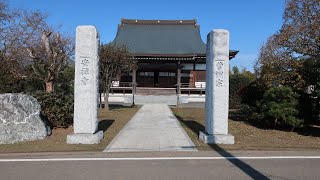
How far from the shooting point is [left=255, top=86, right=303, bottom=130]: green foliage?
14.2 m

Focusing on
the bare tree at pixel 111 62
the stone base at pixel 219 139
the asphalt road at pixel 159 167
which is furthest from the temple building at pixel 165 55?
the asphalt road at pixel 159 167

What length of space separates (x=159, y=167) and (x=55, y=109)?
6.87m

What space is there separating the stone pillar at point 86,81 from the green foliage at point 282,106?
297 inches

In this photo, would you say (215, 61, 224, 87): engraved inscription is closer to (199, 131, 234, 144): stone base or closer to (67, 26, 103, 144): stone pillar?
(199, 131, 234, 144): stone base

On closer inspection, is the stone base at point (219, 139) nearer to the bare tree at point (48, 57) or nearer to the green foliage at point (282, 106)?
the green foliage at point (282, 106)

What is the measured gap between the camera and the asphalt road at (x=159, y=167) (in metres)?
6.52

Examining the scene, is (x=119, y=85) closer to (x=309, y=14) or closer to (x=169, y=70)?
(x=169, y=70)

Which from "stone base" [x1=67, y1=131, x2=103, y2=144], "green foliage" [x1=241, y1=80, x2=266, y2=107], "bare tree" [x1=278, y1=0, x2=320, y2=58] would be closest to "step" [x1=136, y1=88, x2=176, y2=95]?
"green foliage" [x1=241, y1=80, x2=266, y2=107]

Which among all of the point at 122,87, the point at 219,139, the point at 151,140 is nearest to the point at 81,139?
the point at 151,140

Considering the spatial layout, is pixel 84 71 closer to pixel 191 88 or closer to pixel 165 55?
pixel 165 55

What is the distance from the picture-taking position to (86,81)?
34.0 feet

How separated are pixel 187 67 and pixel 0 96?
1019 inches

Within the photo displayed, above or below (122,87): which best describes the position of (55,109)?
below

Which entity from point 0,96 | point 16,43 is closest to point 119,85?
point 16,43
